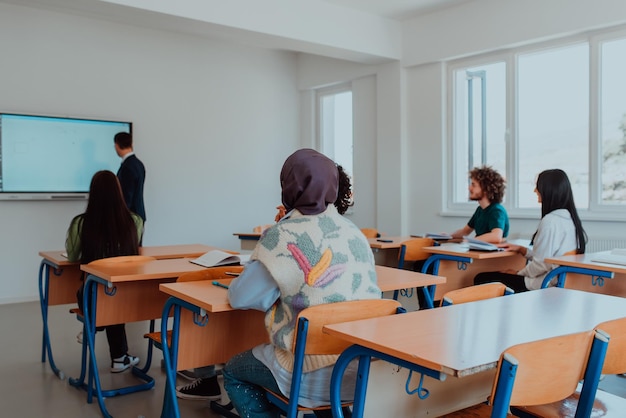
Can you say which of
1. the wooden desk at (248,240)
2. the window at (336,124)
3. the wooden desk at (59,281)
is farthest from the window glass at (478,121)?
the wooden desk at (59,281)

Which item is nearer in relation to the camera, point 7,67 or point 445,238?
point 445,238

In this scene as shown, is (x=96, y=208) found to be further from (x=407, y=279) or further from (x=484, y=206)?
(x=484, y=206)

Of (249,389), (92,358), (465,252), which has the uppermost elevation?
(465,252)

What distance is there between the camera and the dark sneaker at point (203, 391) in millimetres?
2945

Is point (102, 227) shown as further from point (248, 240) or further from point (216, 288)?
point (248, 240)

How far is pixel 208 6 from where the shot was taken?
4758 mm

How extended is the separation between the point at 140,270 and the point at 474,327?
1670mm

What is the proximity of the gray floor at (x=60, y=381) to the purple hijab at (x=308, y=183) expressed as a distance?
1.39 metres

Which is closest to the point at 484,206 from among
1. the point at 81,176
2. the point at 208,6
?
the point at 208,6

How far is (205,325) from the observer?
7.48 ft

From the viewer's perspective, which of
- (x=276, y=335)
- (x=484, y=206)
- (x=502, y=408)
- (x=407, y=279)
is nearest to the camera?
(x=502, y=408)

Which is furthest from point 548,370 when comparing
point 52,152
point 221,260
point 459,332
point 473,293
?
point 52,152

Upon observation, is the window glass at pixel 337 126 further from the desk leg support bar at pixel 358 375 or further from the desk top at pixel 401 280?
the desk leg support bar at pixel 358 375

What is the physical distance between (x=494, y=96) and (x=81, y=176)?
13.7 ft
